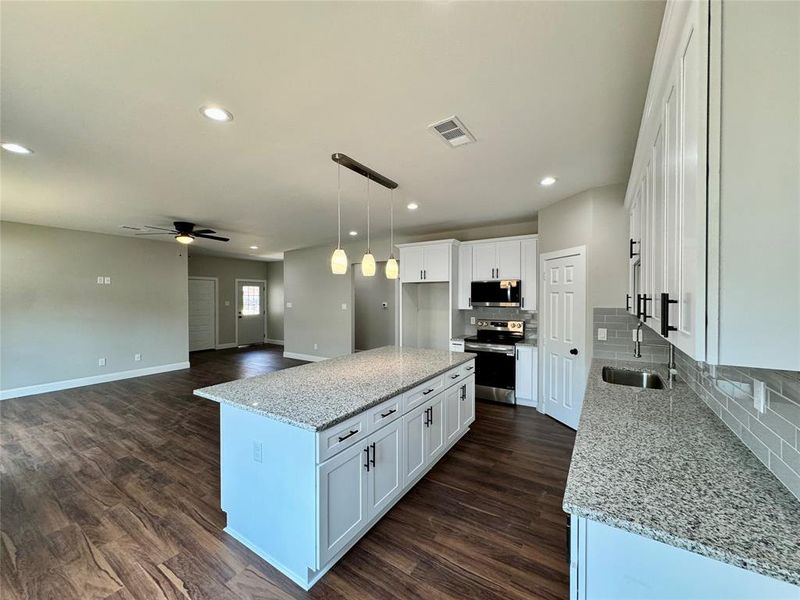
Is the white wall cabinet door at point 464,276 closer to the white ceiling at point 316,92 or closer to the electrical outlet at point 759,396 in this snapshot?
the white ceiling at point 316,92

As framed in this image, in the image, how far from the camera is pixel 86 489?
2527 millimetres

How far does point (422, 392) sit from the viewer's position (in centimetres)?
250

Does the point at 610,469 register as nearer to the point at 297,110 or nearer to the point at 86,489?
the point at 297,110

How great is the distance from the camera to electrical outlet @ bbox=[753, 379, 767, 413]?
3.76 feet

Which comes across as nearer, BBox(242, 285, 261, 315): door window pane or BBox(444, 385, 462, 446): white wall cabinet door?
BBox(444, 385, 462, 446): white wall cabinet door

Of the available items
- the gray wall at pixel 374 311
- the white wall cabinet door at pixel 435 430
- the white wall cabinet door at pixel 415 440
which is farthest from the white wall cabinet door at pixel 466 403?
the gray wall at pixel 374 311

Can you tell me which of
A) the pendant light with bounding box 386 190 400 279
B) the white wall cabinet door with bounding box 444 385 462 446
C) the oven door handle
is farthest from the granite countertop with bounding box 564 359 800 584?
the oven door handle

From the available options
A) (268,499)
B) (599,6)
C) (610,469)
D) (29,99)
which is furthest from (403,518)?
(29,99)

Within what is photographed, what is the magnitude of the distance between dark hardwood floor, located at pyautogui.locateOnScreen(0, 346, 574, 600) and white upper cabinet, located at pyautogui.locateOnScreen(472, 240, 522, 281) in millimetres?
2051

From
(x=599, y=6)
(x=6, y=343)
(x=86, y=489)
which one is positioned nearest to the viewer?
(x=599, y=6)

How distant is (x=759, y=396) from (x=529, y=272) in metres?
3.36

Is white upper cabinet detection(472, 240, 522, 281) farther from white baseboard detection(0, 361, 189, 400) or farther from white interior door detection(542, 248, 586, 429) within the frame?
white baseboard detection(0, 361, 189, 400)

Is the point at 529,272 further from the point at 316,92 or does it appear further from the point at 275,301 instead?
the point at 275,301

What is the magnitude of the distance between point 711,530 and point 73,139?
155 inches
